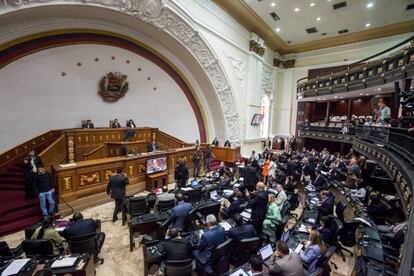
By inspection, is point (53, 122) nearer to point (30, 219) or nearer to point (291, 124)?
point (30, 219)

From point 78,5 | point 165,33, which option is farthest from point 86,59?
point 165,33

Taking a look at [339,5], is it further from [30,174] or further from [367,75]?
[30,174]

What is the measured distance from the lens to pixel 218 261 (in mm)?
3162

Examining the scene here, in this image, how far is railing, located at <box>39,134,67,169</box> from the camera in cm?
630

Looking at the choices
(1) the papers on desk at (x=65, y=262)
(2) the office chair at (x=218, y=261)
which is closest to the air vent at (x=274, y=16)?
(2) the office chair at (x=218, y=261)

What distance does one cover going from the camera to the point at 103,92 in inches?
347

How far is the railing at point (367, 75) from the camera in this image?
6605 millimetres

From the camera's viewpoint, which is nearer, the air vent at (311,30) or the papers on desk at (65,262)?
the papers on desk at (65,262)

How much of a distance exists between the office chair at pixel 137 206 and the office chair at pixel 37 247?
5.46 feet

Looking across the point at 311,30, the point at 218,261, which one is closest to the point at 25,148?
the point at 218,261

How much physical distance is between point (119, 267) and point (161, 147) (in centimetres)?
699

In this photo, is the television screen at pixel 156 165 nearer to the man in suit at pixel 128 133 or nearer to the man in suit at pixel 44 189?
the man in suit at pixel 128 133

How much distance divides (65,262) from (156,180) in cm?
441

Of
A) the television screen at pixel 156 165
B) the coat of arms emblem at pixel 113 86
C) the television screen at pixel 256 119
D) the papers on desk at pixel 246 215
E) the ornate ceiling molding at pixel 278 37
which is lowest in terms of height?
the papers on desk at pixel 246 215
